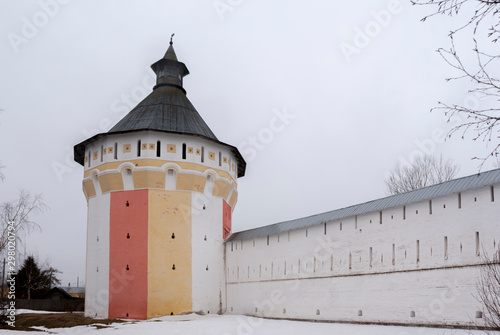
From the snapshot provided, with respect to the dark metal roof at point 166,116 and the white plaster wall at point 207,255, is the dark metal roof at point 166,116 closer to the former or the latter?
the dark metal roof at point 166,116

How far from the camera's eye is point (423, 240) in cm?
1177

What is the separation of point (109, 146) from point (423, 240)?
11.4 meters

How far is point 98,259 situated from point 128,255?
1.27 m

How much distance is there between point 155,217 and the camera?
58.7 ft

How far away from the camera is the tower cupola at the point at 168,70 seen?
71.0ft

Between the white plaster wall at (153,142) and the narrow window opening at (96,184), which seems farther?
the narrow window opening at (96,184)

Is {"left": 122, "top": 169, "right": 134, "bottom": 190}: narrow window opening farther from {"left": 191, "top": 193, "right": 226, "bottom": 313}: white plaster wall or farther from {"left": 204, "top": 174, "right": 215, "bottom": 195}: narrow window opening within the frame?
{"left": 204, "top": 174, "right": 215, "bottom": 195}: narrow window opening

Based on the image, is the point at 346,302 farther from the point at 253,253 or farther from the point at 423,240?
the point at 253,253

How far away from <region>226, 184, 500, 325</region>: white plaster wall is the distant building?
1.1 inches

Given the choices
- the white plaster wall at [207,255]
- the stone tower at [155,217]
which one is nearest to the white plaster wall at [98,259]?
the stone tower at [155,217]

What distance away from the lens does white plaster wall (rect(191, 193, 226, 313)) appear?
1809 cm

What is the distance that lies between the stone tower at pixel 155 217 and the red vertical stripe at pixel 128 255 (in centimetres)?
3

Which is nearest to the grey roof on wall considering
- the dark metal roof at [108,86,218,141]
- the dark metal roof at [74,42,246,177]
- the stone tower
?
the stone tower

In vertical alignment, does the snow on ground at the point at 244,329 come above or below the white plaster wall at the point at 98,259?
below
